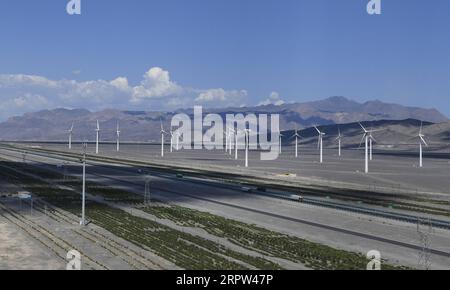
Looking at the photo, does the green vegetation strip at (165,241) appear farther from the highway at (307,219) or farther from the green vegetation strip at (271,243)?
the highway at (307,219)

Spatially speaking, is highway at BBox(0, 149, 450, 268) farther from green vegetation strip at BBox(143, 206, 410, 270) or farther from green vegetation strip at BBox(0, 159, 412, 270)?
green vegetation strip at BBox(0, 159, 412, 270)

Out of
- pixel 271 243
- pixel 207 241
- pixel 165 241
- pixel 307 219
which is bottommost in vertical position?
pixel 307 219

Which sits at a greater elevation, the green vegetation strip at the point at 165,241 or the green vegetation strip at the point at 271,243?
the green vegetation strip at the point at 165,241

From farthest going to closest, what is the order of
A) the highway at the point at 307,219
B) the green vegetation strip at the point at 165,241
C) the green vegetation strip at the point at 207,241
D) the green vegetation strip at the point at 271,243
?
the highway at the point at 307,219
the green vegetation strip at the point at 271,243
the green vegetation strip at the point at 207,241
the green vegetation strip at the point at 165,241

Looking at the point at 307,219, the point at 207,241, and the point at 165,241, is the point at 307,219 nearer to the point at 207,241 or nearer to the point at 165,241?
the point at 207,241

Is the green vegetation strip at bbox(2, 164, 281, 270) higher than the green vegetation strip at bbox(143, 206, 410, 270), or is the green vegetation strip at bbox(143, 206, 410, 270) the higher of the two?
the green vegetation strip at bbox(2, 164, 281, 270)

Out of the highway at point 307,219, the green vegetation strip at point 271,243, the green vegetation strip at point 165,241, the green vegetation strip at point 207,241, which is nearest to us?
the green vegetation strip at point 165,241

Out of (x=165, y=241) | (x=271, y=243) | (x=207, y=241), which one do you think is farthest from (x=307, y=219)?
(x=165, y=241)

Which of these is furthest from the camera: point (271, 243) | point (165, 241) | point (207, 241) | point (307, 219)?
point (307, 219)

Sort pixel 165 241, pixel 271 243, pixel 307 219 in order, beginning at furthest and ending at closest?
1. pixel 307 219
2. pixel 271 243
3. pixel 165 241

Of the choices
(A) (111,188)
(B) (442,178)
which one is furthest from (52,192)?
(B) (442,178)

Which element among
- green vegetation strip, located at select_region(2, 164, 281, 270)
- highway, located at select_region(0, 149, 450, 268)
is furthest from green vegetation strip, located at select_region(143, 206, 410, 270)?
green vegetation strip, located at select_region(2, 164, 281, 270)

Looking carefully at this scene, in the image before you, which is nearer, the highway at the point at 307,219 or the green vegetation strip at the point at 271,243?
the green vegetation strip at the point at 271,243

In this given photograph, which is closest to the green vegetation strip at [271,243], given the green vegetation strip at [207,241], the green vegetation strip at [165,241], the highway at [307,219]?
the green vegetation strip at [207,241]
